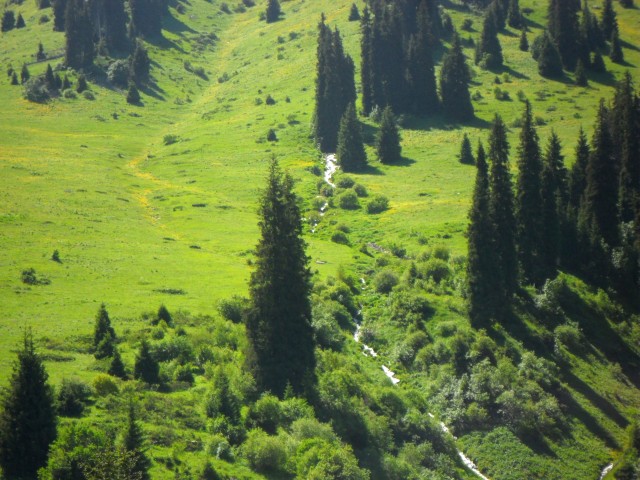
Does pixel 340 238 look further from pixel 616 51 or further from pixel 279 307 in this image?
pixel 616 51

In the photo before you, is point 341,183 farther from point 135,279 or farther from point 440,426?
point 440,426

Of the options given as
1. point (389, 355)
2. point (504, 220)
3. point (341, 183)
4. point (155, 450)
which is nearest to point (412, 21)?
point (341, 183)

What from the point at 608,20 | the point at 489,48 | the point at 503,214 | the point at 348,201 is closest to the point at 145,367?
the point at 503,214

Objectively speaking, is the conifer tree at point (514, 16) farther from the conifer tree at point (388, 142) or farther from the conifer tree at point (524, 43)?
the conifer tree at point (388, 142)

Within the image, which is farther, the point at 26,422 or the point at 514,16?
the point at 514,16

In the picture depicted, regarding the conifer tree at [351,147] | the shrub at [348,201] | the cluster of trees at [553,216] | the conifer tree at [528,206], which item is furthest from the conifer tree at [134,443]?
the conifer tree at [351,147]

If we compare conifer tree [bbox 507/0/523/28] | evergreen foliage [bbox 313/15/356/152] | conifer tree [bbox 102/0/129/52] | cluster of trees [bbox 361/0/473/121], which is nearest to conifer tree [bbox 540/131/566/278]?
evergreen foliage [bbox 313/15/356/152]
